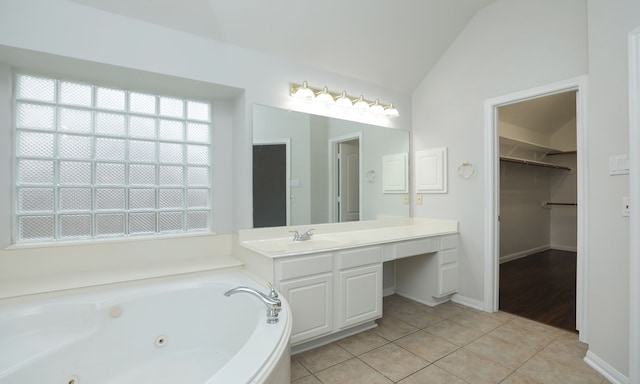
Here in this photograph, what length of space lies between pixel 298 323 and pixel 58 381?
1289 mm

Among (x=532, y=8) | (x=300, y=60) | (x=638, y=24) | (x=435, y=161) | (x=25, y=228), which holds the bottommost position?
(x=25, y=228)

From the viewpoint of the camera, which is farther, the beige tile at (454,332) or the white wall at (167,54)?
the beige tile at (454,332)

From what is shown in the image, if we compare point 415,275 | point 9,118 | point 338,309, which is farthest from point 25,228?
point 415,275

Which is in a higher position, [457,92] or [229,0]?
[229,0]

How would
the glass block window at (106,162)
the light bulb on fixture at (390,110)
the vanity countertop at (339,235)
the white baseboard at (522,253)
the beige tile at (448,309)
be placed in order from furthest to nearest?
the white baseboard at (522,253) < the light bulb on fixture at (390,110) < the beige tile at (448,309) < the vanity countertop at (339,235) < the glass block window at (106,162)

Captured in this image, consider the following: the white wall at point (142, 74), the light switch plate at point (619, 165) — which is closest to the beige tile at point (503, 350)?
the light switch plate at point (619, 165)

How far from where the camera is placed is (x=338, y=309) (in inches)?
89.3

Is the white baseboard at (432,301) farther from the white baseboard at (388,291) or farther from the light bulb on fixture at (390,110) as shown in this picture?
the light bulb on fixture at (390,110)

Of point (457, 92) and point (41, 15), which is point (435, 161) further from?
point (41, 15)

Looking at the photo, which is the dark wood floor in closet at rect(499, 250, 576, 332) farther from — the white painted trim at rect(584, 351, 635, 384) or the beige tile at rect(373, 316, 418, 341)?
the beige tile at rect(373, 316, 418, 341)

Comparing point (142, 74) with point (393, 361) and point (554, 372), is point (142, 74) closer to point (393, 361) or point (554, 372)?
point (393, 361)

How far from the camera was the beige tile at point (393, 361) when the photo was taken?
192 centimetres

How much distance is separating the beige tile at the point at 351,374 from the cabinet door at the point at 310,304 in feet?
0.85

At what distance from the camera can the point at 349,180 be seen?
3.10 m
